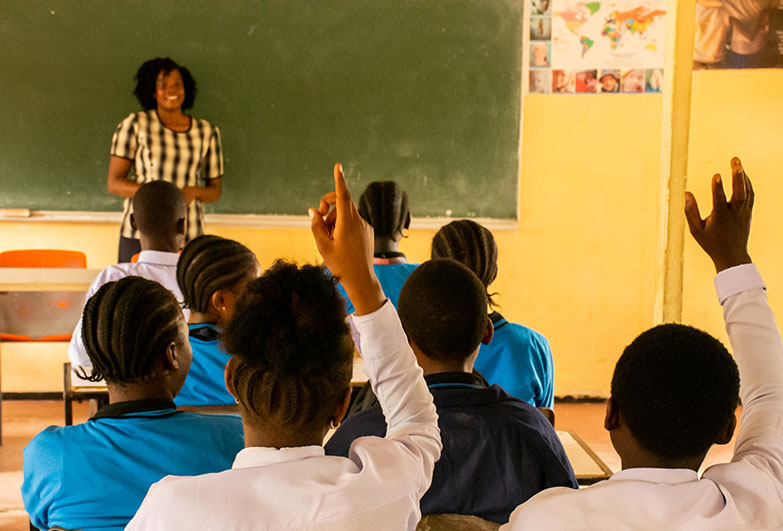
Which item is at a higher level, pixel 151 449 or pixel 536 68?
pixel 536 68

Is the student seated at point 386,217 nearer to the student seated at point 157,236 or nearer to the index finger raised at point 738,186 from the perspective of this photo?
the student seated at point 157,236

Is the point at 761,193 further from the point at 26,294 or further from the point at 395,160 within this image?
the point at 26,294

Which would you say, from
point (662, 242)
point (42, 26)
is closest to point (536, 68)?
point (662, 242)

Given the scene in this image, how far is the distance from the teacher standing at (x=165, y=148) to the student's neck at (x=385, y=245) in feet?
4.71

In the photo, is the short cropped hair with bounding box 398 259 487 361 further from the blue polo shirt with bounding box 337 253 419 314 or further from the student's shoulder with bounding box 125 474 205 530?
the blue polo shirt with bounding box 337 253 419 314

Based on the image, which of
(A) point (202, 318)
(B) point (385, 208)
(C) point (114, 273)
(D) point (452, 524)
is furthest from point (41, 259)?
(D) point (452, 524)

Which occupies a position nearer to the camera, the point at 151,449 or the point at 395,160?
the point at 151,449

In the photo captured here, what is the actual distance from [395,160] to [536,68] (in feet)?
3.21

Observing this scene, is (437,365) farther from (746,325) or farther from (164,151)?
(164,151)

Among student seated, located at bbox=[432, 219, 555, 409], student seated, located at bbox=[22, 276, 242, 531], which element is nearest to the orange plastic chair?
student seated, located at bbox=[432, 219, 555, 409]

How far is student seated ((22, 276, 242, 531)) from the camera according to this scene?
1.31 m

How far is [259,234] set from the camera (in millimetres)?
4656

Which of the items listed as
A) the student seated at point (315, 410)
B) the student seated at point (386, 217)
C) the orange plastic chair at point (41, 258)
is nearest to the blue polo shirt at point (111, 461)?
the student seated at point (315, 410)

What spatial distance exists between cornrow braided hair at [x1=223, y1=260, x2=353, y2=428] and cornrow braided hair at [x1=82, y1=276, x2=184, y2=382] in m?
0.41
